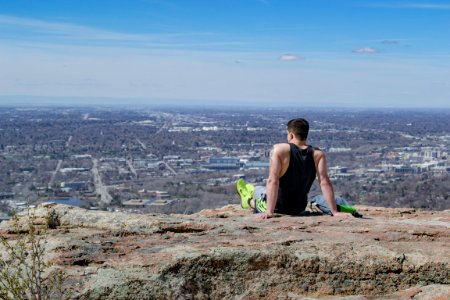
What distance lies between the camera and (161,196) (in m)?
46.7

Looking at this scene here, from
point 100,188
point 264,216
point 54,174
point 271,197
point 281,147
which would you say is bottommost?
point 54,174

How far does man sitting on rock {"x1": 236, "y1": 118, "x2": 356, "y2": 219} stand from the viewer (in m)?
6.89

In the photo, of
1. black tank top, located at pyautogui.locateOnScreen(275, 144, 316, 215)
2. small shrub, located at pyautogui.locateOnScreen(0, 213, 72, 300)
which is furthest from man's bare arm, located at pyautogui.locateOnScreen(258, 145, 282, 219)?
small shrub, located at pyautogui.locateOnScreen(0, 213, 72, 300)

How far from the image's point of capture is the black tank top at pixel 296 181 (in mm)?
7020

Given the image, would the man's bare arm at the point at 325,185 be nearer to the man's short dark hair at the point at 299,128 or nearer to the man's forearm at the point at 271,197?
the man's short dark hair at the point at 299,128

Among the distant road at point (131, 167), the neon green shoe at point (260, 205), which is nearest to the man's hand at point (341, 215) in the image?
the neon green shoe at point (260, 205)

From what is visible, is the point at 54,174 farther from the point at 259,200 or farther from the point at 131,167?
the point at 259,200

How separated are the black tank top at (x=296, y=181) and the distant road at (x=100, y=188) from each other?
124ft

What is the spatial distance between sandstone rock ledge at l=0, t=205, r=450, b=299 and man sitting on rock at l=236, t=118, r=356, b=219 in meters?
1.16

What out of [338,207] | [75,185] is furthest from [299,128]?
[75,185]

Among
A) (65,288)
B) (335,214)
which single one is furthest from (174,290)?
(335,214)

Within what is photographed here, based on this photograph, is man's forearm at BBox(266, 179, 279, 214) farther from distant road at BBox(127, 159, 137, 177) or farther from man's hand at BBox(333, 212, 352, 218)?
distant road at BBox(127, 159, 137, 177)

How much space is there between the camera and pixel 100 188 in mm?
54969

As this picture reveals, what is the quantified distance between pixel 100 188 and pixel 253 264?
51300 millimetres
